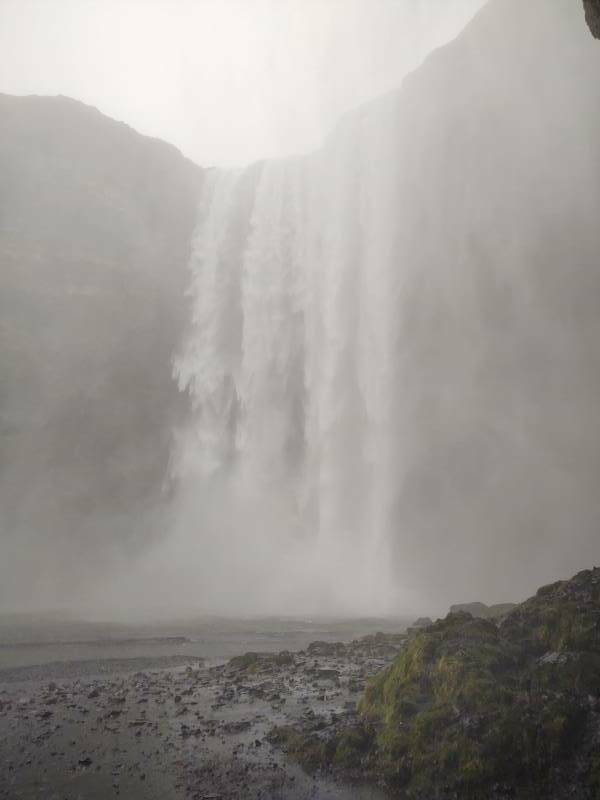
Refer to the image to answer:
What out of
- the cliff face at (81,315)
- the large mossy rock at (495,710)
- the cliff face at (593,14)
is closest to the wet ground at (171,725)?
the large mossy rock at (495,710)

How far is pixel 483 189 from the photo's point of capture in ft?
145

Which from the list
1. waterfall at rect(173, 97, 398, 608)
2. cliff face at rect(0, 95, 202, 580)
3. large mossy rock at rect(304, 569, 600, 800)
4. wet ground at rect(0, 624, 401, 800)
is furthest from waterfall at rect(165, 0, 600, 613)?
large mossy rock at rect(304, 569, 600, 800)

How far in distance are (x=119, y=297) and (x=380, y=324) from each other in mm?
20388

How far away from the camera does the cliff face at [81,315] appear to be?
125ft

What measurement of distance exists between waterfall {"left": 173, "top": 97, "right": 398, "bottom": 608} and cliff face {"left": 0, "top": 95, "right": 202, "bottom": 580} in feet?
8.28

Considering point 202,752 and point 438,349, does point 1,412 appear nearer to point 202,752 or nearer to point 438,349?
point 438,349

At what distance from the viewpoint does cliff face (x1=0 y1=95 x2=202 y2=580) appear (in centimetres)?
3800

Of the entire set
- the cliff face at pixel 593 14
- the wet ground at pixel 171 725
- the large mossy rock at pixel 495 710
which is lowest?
the wet ground at pixel 171 725

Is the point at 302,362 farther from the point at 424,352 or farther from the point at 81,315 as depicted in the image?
the point at 81,315

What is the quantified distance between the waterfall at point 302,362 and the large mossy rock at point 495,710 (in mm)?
23591

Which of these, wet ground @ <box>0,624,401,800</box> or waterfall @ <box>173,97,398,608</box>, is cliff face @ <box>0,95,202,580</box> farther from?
wet ground @ <box>0,624,401,800</box>

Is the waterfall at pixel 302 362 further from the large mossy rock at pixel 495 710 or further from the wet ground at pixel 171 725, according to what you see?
the large mossy rock at pixel 495 710

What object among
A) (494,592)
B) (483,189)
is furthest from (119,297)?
(494,592)

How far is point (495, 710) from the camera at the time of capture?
713cm
